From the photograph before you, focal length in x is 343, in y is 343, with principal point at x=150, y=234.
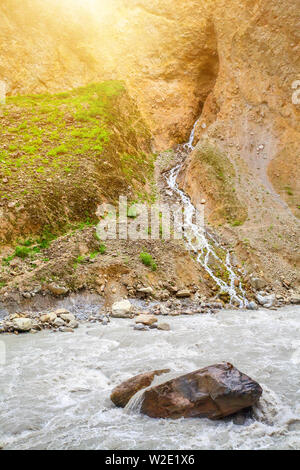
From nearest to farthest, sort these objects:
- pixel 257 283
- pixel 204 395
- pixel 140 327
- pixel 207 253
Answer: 1. pixel 204 395
2. pixel 140 327
3. pixel 257 283
4. pixel 207 253

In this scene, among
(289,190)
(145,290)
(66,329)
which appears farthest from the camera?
(289,190)

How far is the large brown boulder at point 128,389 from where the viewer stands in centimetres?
716

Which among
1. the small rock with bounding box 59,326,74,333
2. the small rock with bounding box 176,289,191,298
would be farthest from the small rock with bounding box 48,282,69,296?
the small rock with bounding box 176,289,191,298

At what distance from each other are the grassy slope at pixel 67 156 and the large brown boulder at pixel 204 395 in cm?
1217

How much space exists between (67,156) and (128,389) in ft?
61.5

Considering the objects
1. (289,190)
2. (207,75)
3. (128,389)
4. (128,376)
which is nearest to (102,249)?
(128,376)

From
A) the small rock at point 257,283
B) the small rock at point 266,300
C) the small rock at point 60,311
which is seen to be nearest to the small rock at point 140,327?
the small rock at point 60,311

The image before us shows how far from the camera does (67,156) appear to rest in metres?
23.2

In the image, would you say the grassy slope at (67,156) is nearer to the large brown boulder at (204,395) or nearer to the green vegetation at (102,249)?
the green vegetation at (102,249)

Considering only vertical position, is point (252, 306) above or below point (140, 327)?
below

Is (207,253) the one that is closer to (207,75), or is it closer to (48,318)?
(48,318)

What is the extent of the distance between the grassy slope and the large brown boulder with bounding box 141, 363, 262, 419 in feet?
39.9

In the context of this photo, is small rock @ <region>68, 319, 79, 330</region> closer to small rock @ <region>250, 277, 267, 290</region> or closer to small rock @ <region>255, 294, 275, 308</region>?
small rock @ <region>255, 294, 275, 308</region>

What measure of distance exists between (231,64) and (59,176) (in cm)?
2369
